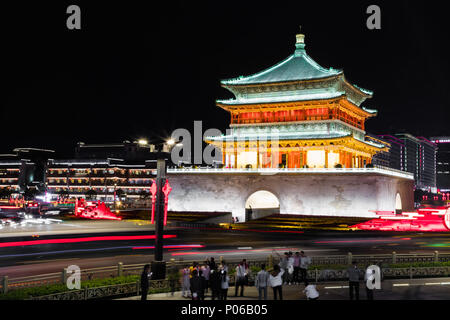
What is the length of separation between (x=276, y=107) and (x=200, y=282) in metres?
37.2

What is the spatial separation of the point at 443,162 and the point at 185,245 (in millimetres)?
190788

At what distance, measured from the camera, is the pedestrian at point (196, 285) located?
505 inches

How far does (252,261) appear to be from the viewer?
1753 cm

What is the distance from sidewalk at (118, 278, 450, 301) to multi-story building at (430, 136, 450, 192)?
626 ft

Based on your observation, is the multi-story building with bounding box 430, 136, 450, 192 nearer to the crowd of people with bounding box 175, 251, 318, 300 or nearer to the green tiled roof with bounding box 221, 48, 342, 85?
the green tiled roof with bounding box 221, 48, 342, 85

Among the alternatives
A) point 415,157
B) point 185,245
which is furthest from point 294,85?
point 415,157

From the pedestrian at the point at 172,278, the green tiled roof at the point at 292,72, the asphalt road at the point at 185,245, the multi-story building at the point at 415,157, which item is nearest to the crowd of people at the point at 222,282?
the pedestrian at the point at 172,278

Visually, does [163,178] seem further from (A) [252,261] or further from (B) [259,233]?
(B) [259,233]

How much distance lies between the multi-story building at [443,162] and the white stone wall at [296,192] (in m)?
153

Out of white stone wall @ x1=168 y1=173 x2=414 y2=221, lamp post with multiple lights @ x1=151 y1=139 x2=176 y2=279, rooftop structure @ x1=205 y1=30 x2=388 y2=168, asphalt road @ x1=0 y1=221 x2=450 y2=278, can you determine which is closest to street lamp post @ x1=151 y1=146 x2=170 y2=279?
lamp post with multiple lights @ x1=151 y1=139 x2=176 y2=279

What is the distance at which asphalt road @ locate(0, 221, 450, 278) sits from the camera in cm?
2005

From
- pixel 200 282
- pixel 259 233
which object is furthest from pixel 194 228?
pixel 200 282

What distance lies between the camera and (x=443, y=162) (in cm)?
19112

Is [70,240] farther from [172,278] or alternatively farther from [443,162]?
[443,162]
